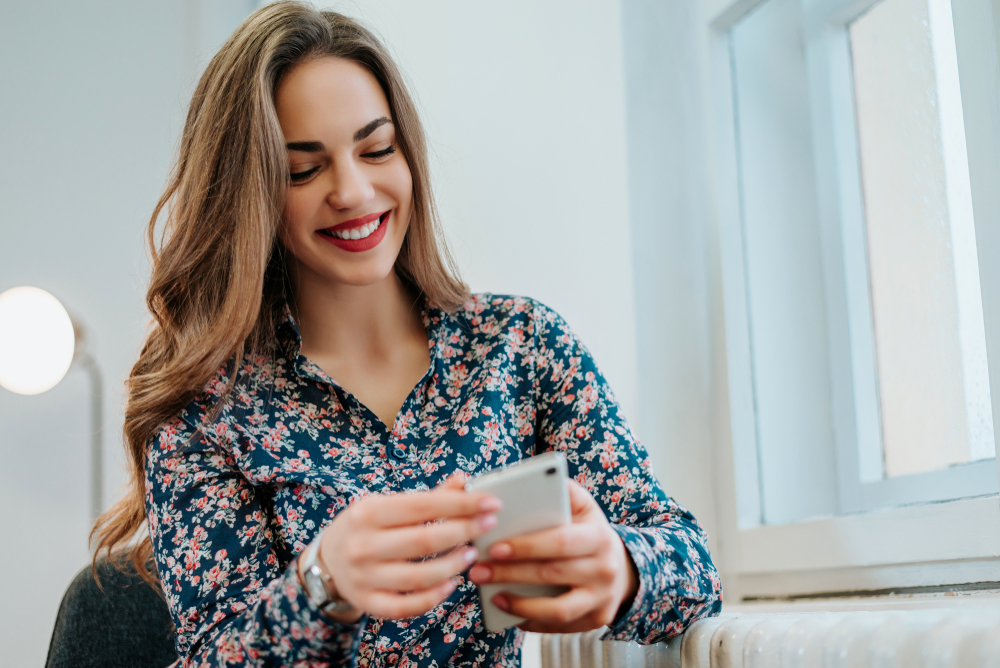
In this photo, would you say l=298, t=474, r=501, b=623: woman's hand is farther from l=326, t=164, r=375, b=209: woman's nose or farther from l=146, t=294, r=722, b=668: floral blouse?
l=326, t=164, r=375, b=209: woman's nose

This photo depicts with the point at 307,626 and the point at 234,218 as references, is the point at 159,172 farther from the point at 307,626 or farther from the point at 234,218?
the point at 307,626

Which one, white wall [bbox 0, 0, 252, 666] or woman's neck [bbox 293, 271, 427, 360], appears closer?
woman's neck [bbox 293, 271, 427, 360]

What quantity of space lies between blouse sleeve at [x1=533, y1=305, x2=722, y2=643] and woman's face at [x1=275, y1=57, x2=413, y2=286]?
10.2 inches

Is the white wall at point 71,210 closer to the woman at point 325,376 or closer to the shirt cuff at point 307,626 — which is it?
the woman at point 325,376

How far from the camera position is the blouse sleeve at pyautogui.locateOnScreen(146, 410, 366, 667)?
0.79m

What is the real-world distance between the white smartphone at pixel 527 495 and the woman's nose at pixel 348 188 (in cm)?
47

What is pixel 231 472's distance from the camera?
3.44 feet

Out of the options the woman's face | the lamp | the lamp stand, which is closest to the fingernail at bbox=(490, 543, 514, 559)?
the woman's face

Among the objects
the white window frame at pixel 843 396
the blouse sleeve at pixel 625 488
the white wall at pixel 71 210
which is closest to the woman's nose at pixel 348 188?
the blouse sleeve at pixel 625 488

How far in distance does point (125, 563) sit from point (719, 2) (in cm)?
133

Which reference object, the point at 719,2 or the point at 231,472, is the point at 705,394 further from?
the point at 231,472

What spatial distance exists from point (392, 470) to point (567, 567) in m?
0.37

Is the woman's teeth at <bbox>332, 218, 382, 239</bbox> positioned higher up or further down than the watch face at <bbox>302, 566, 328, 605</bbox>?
higher up

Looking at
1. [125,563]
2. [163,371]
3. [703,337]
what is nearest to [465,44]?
[703,337]
